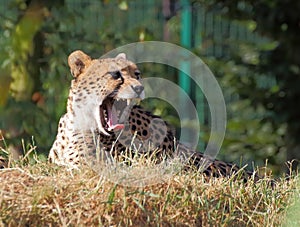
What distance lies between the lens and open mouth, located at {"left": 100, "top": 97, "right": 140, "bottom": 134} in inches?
178

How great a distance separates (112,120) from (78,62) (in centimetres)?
33

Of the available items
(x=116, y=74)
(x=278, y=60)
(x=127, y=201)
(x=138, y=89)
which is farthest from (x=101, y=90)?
(x=278, y=60)

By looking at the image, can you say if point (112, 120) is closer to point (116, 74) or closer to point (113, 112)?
point (113, 112)

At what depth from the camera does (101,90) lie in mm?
4598

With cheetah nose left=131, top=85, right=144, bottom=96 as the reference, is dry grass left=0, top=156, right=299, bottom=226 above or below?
below

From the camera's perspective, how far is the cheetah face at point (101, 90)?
4488 millimetres

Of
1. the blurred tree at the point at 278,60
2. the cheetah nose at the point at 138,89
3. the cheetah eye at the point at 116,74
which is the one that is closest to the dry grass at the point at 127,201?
the cheetah nose at the point at 138,89

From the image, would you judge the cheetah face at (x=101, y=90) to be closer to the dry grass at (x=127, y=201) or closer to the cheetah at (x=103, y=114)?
the cheetah at (x=103, y=114)

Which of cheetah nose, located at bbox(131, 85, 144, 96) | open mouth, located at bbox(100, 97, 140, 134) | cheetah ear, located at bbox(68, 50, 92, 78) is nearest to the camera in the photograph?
cheetah nose, located at bbox(131, 85, 144, 96)

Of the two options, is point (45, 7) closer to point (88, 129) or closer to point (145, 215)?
point (88, 129)

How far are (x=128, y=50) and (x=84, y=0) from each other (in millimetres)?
779

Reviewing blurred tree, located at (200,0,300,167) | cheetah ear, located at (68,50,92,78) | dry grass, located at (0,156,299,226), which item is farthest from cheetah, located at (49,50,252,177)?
blurred tree, located at (200,0,300,167)

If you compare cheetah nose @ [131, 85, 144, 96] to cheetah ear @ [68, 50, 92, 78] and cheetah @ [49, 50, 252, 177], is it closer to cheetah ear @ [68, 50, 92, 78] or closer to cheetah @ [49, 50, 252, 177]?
cheetah @ [49, 50, 252, 177]

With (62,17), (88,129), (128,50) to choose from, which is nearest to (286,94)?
(128,50)
